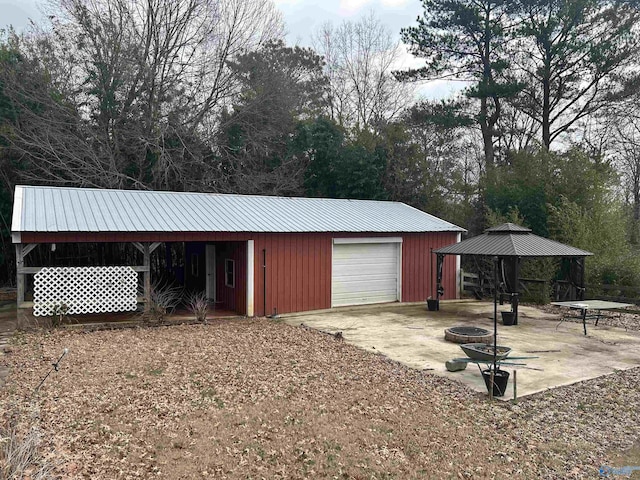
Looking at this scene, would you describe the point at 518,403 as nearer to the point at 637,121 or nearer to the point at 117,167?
the point at 117,167

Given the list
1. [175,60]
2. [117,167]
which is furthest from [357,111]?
[117,167]

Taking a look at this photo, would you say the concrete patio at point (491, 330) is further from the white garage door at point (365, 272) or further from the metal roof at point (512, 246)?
the metal roof at point (512, 246)

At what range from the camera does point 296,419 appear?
5.45 metres

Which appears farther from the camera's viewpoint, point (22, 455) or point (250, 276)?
point (250, 276)

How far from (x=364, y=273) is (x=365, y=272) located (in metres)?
0.05

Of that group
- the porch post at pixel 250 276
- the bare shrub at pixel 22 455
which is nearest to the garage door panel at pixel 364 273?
the porch post at pixel 250 276

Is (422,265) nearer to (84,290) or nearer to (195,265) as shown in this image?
(195,265)

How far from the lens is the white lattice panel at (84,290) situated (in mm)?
10414

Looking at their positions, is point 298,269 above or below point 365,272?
above

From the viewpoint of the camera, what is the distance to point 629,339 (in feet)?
32.9

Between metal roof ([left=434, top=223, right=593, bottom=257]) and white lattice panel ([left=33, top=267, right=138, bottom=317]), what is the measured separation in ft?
25.6

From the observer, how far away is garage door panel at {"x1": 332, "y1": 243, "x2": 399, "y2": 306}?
45.6ft

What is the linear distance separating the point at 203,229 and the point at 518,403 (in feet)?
25.4

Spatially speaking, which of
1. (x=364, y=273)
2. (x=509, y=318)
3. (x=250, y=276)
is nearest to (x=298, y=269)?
(x=250, y=276)
